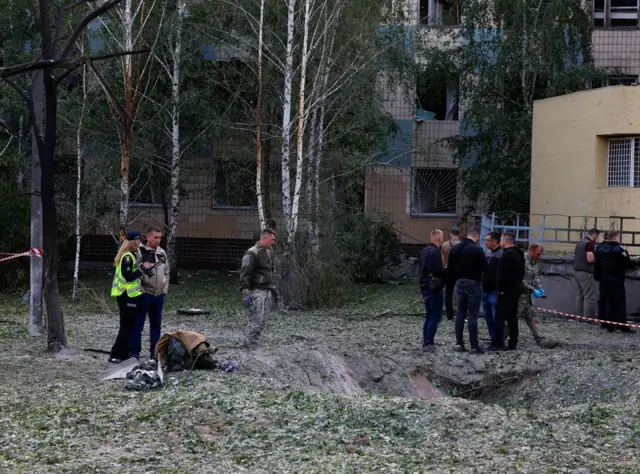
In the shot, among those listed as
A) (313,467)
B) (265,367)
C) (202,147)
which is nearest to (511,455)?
(313,467)

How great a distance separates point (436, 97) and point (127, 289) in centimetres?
2067

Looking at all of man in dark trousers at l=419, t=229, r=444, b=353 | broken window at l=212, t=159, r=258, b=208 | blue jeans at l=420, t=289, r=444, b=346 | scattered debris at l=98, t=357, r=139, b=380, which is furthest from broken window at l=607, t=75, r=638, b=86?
scattered debris at l=98, t=357, r=139, b=380

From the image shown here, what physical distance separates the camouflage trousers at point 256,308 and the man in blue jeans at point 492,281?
3.62 metres

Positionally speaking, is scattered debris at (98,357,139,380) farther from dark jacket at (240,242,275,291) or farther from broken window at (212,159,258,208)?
broken window at (212,159,258,208)

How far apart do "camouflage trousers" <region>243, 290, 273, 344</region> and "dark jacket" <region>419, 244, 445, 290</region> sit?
2.38 meters

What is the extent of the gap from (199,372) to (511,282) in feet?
19.2

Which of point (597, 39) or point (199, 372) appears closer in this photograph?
point (199, 372)

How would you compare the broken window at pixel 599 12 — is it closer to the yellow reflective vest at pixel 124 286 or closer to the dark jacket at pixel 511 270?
the dark jacket at pixel 511 270

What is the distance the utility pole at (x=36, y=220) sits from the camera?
14102 millimetres

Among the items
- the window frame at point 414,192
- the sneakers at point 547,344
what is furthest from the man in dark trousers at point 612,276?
the window frame at point 414,192

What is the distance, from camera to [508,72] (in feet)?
94.1

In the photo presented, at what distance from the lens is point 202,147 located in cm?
2661

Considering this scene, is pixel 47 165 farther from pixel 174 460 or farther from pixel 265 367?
pixel 174 460

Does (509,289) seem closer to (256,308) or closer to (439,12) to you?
(256,308)
